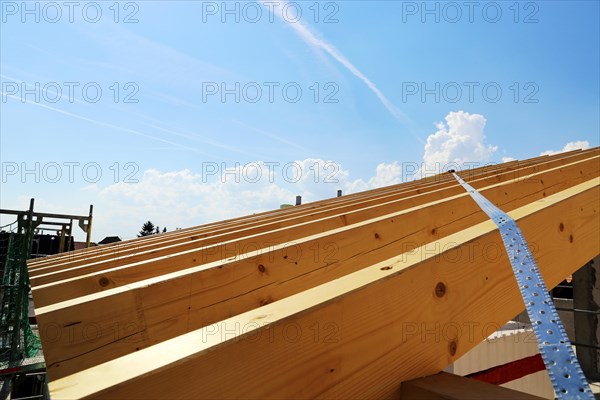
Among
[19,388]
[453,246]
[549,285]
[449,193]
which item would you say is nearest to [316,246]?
[453,246]

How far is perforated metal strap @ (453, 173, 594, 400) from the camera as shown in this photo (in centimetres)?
72

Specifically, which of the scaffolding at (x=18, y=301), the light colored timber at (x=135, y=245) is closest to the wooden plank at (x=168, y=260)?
the light colored timber at (x=135, y=245)

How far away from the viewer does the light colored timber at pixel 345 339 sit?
0.58 metres

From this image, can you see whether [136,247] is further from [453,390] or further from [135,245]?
[453,390]

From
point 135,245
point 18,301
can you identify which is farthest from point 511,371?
point 18,301

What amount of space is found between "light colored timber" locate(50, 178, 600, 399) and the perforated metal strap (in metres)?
0.06

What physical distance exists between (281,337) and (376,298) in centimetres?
24

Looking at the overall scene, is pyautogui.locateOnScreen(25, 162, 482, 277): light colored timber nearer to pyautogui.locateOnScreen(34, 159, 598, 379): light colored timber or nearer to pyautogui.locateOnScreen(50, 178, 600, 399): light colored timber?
pyautogui.locateOnScreen(34, 159, 598, 379): light colored timber

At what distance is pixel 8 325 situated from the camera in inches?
302

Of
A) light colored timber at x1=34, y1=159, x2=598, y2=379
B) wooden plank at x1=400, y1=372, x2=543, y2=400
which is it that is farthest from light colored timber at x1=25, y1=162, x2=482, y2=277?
wooden plank at x1=400, y1=372, x2=543, y2=400

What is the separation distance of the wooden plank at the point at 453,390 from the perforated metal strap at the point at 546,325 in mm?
64

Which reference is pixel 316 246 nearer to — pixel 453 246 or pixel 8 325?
pixel 453 246

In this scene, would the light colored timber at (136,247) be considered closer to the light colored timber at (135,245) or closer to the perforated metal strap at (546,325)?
the light colored timber at (135,245)

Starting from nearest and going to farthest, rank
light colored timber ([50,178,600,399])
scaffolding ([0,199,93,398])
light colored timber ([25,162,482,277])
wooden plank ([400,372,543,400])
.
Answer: light colored timber ([50,178,600,399]), wooden plank ([400,372,543,400]), light colored timber ([25,162,482,277]), scaffolding ([0,199,93,398])
